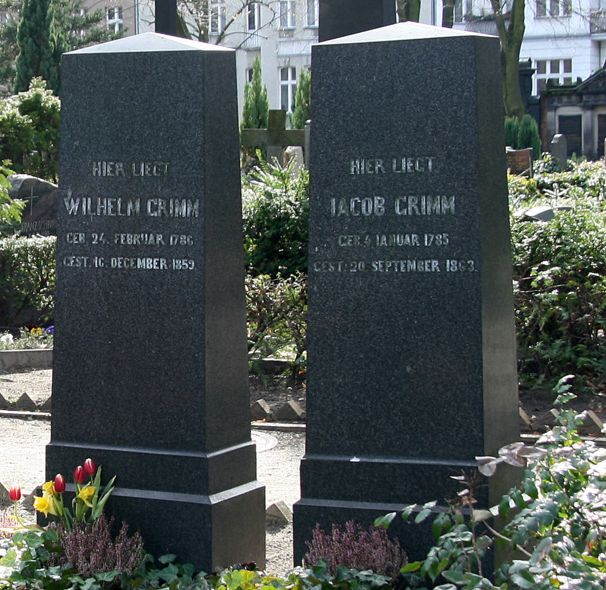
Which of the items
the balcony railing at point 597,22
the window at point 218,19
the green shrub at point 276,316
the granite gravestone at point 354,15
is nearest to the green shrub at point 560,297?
the green shrub at point 276,316

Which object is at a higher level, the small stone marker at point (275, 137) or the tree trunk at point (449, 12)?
the tree trunk at point (449, 12)

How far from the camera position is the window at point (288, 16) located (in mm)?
59375

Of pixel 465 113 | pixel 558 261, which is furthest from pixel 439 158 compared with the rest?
pixel 558 261

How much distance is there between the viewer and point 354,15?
30.4ft

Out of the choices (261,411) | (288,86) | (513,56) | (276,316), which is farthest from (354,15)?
(288,86)

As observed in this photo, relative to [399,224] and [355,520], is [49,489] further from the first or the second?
[399,224]

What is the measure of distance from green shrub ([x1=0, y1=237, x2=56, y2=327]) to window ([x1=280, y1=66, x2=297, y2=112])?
149ft

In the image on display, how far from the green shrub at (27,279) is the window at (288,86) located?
45.5m

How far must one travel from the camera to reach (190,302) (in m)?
5.17

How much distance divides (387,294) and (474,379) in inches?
18.8

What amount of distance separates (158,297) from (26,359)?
24.5 ft

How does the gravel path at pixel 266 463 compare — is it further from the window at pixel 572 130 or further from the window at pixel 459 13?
the window at pixel 459 13

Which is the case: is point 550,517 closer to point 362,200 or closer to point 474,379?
point 474,379

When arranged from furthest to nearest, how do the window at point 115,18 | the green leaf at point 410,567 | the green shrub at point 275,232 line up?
the window at point 115,18 < the green shrub at point 275,232 < the green leaf at point 410,567
